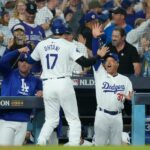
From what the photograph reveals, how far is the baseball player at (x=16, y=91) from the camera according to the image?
10.2 meters

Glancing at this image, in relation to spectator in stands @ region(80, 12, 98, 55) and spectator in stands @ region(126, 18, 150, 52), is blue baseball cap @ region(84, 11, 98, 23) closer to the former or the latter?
spectator in stands @ region(80, 12, 98, 55)

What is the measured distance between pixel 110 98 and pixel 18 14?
2.56 m

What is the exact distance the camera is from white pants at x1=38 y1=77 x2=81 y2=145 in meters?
10.0

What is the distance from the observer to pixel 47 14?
40.9 feet

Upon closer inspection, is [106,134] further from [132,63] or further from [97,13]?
[97,13]

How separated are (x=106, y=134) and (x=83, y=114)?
114 cm

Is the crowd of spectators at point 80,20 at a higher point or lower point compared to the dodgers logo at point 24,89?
higher

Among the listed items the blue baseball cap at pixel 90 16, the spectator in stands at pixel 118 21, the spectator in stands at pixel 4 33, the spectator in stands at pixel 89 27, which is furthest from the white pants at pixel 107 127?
the spectator in stands at pixel 4 33

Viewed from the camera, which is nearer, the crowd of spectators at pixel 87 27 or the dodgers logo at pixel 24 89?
the dodgers logo at pixel 24 89

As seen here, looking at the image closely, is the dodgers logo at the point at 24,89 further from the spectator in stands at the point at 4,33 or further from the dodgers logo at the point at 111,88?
the spectator in stands at the point at 4,33

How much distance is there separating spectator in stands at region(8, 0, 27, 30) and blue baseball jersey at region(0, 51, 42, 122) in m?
1.68

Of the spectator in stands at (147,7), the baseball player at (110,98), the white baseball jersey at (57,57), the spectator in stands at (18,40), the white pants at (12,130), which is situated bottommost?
the white pants at (12,130)

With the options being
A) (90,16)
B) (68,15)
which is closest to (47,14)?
(68,15)

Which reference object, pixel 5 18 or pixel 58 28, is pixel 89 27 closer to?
pixel 5 18
